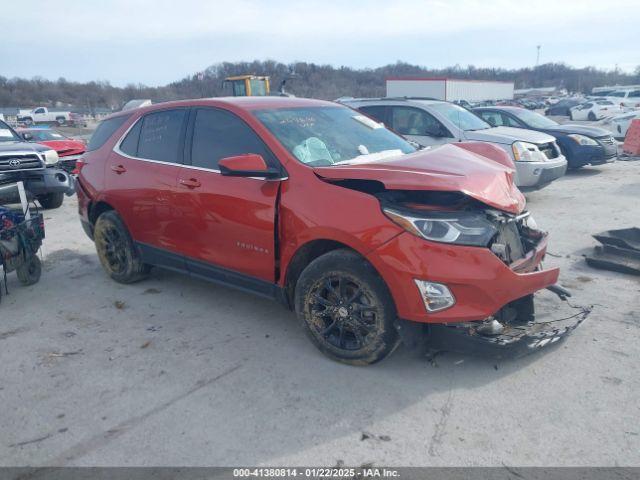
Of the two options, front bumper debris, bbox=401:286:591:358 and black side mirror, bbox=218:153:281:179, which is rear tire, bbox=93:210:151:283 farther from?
front bumper debris, bbox=401:286:591:358

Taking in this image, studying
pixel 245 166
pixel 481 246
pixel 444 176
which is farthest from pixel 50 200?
pixel 481 246

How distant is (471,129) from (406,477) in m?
7.90

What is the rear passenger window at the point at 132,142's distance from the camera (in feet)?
17.3

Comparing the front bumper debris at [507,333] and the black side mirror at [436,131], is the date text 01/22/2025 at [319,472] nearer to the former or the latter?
the front bumper debris at [507,333]

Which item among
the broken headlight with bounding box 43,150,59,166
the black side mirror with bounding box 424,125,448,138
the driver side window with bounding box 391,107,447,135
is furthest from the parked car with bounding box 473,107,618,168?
the broken headlight with bounding box 43,150,59,166

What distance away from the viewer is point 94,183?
5.69 metres

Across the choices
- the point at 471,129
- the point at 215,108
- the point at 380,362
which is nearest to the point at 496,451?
the point at 380,362

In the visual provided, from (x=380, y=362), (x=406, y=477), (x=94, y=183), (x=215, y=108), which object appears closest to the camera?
(x=406, y=477)

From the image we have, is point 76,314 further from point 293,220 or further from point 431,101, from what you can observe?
point 431,101

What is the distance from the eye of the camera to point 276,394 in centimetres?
349

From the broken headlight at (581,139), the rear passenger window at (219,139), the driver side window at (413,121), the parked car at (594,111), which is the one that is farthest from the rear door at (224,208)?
the parked car at (594,111)

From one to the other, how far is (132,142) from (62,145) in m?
10.6

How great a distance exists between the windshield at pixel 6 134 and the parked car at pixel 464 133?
271 inches

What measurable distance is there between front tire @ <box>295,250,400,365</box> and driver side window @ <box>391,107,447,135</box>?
19.9 feet
